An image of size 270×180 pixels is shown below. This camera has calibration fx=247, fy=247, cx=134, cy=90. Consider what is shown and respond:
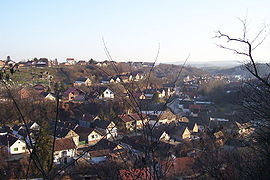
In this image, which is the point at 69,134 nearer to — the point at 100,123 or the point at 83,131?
the point at 83,131

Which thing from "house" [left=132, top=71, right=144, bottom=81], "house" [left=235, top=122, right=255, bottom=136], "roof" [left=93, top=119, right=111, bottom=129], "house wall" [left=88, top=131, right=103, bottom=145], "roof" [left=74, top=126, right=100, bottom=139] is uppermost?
"house" [left=132, top=71, right=144, bottom=81]

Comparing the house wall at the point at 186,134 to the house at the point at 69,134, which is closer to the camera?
the house at the point at 69,134

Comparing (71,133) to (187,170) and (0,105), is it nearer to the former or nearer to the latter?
(0,105)

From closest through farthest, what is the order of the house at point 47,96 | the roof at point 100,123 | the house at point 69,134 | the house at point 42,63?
the house at point 69,134
the roof at point 100,123
the house at point 47,96
the house at point 42,63

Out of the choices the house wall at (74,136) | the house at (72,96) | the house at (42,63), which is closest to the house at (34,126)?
the house wall at (74,136)

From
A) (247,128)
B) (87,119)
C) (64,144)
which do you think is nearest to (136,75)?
(247,128)

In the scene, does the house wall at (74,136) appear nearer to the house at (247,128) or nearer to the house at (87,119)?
the house at (87,119)

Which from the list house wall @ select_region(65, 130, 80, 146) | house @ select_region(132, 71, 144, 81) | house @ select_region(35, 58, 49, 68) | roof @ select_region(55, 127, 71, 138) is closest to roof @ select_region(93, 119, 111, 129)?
house wall @ select_region(65, 130, 80, 146)

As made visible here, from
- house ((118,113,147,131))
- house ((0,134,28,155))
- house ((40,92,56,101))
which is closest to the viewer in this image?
house ((118,113,147,131))

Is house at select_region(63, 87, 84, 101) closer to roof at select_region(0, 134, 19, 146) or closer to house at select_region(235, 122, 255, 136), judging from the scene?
roof at select_region(0, 134, 19, 146)

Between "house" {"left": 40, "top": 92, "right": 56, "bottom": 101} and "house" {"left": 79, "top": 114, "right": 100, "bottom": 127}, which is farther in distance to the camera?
"house" {"left": 40, "top": 92, "right": 56, "bottom": 101}

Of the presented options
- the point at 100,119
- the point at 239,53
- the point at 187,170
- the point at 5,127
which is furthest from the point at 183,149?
the point at 5,127
